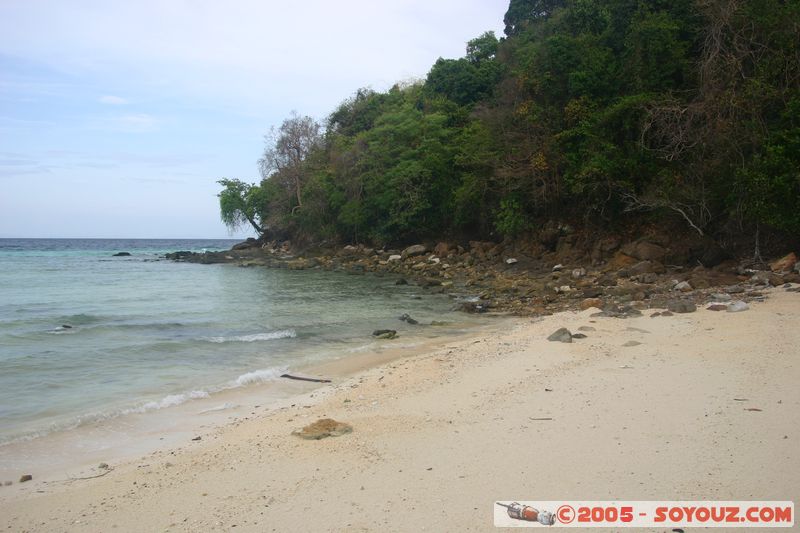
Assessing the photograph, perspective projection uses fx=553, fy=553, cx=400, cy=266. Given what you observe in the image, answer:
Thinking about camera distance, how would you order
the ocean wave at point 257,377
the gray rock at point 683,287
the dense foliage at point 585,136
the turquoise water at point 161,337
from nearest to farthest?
1. the turquoise water at point 161,337
2. the ocean wave at point 257,377
3. the gray rock at point 683,287
4. the dense foliage at point 585,136

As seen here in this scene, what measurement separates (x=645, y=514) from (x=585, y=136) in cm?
2059

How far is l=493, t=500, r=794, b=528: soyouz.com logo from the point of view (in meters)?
3.51

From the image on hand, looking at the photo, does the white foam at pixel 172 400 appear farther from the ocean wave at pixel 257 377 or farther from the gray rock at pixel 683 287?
the gray rock at pixel 683 287

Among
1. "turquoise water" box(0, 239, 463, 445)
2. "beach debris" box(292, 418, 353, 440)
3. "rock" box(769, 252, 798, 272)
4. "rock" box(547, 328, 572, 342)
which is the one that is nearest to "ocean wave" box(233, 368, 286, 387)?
"turquoise water" box(0, 239, 463, 445)

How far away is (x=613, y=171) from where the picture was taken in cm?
2052

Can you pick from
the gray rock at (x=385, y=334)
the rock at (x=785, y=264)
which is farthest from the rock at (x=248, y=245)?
Result: the rock at (x=785, y=264)

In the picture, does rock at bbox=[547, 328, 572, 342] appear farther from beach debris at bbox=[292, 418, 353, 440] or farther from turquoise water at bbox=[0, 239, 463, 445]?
beach debris at bbox=[292, 418, 353, 440]

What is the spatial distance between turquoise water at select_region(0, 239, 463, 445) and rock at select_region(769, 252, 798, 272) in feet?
28.8

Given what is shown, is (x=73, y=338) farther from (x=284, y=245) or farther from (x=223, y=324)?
(x=284, y=245)

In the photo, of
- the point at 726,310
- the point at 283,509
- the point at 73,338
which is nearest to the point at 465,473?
the point at 283,509

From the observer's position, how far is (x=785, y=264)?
14695mm

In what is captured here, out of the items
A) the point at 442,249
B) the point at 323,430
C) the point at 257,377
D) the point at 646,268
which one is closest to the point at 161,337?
the point at 257,377

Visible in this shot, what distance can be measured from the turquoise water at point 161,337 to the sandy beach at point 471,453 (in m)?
2.46

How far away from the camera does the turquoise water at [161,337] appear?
8.29 metres
